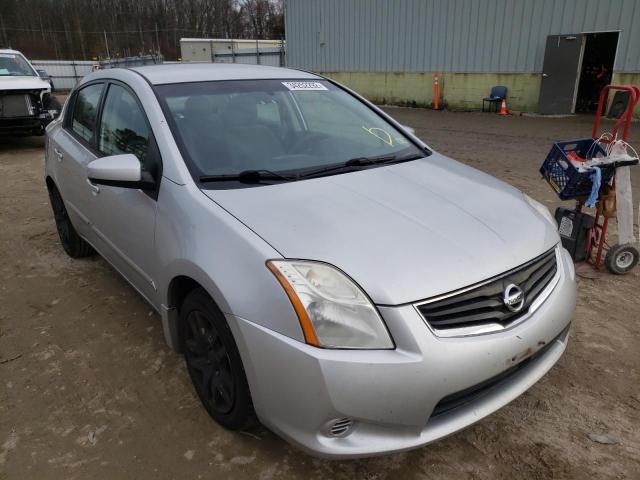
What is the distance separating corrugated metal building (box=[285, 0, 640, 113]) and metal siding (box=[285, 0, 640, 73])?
0.03 metres

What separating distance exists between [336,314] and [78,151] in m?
2.65

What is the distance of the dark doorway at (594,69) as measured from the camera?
13891mm

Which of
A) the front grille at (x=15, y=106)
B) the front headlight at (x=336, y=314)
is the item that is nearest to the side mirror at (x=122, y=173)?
the front headlight at (x=336, y=314)

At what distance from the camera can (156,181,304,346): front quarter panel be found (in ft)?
5.97

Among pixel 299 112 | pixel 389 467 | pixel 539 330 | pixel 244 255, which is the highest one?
pixel 299 112

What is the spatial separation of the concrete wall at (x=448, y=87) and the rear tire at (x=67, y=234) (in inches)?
527

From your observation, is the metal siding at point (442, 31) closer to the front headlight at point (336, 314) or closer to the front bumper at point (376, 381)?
the front bumper at point (376, 381)

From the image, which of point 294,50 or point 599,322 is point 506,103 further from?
point 599,322

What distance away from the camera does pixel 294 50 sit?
20.4 meters

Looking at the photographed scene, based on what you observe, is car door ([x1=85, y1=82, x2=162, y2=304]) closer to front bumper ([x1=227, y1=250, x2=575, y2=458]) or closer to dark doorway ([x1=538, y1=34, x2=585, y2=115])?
front bumper ([x1=227, y1=250, x2=575, y2=458])

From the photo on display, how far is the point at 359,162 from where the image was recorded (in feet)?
9.04

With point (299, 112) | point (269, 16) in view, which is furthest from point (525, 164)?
point (269, 16)

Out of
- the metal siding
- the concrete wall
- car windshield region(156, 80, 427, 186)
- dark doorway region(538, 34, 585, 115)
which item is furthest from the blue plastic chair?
car windshield region(156, 80, 427, 186)

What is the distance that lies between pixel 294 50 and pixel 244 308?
66.2ft
